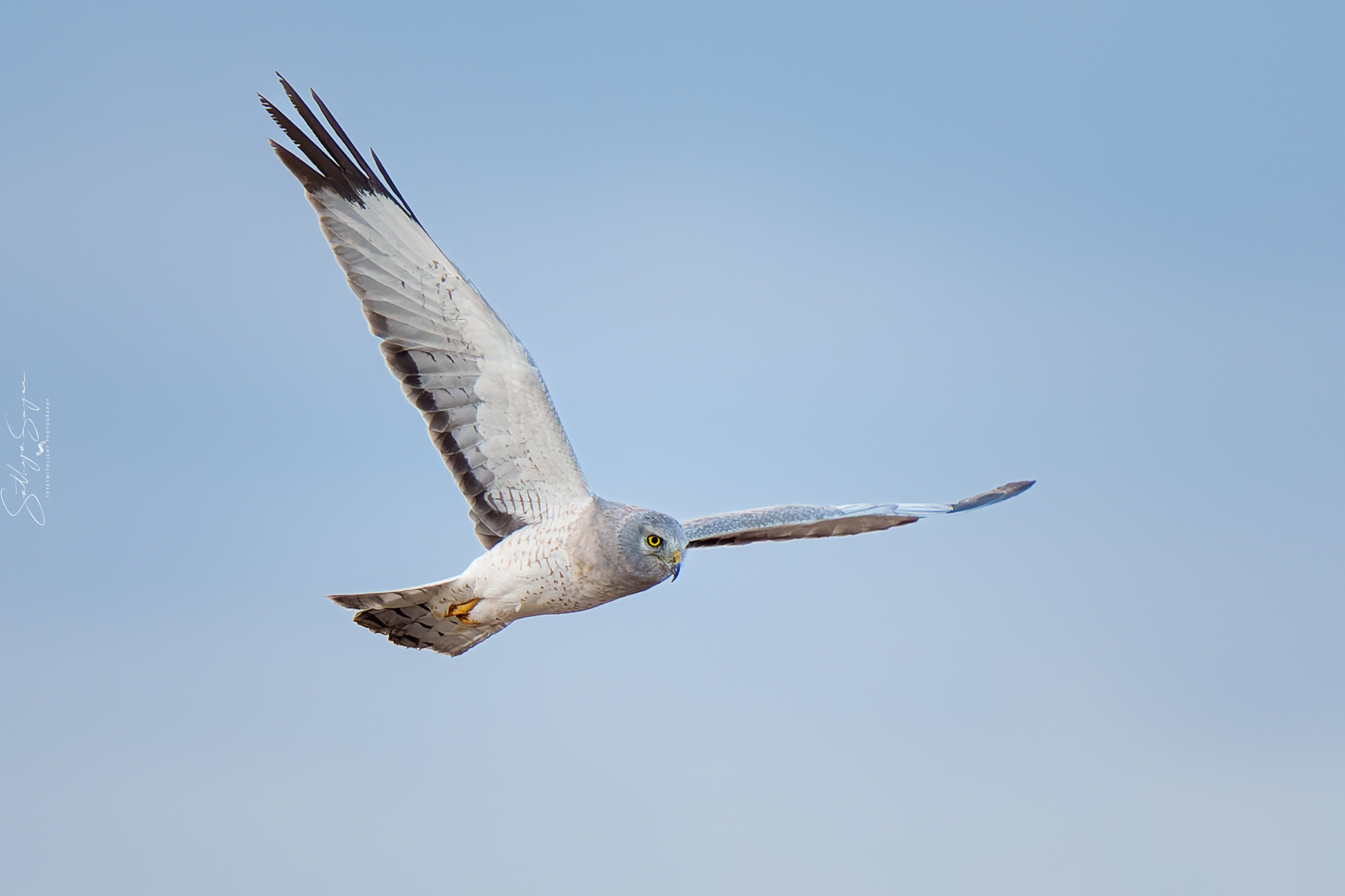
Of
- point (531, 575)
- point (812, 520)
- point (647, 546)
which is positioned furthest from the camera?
point (812, 520)

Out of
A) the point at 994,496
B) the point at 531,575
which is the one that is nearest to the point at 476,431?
the point at 531,575

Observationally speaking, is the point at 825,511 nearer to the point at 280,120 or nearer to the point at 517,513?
the point at 517,513

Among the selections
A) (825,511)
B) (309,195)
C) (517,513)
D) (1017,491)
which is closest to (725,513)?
(825,511)

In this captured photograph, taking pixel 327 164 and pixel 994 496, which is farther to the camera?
pixel 994 496

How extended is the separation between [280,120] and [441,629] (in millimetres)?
4135

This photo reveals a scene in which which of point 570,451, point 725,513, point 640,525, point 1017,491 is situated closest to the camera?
point 640,525

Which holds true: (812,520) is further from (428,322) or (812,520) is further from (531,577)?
(428,322)

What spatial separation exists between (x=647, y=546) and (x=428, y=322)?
2.41 m

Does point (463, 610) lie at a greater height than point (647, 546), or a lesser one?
lesser

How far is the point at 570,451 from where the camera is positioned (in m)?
9.59

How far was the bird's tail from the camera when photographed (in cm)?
973

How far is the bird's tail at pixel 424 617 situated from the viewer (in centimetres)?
973

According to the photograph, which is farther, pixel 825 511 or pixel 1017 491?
pixel 1017 491

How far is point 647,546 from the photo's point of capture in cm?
891
